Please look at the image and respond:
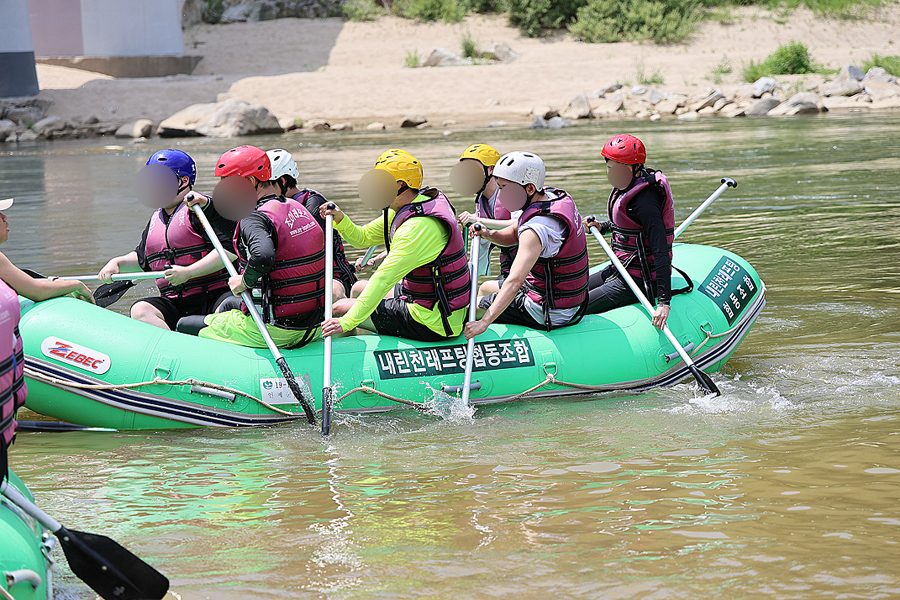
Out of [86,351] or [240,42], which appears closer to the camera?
[86,351]

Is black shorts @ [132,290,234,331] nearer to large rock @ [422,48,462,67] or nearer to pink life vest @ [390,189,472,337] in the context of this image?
pink life vest @ [390,189,472,337]

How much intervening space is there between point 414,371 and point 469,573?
6.70 feet

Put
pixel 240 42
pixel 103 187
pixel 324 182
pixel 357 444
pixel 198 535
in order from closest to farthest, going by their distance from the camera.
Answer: pixel 198 535 < pixel 357 444 < pixel 324 182 < pixel 103 187 < pixel 240 42

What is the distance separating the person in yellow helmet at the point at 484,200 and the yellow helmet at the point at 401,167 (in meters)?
0.99

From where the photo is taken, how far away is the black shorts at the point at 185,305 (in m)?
5.73

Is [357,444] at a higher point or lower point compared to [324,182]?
higher

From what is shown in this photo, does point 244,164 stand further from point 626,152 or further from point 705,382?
point 705,382

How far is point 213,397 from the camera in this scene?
5.12 meters

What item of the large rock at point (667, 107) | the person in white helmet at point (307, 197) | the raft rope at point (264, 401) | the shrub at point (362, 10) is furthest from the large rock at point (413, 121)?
the raft rope at point (264, 401)

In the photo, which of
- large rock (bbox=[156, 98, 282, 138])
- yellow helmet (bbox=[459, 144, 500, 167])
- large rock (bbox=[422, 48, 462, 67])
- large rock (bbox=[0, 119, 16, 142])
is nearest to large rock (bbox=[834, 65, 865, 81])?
large rock (bbox=[422, 48, 462, 67])

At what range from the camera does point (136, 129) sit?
24.8 metres

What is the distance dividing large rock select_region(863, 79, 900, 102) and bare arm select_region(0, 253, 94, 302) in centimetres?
2383

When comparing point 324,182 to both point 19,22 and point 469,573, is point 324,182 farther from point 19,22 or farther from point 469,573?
point 19,22

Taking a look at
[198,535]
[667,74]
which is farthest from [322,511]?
[667,74]
